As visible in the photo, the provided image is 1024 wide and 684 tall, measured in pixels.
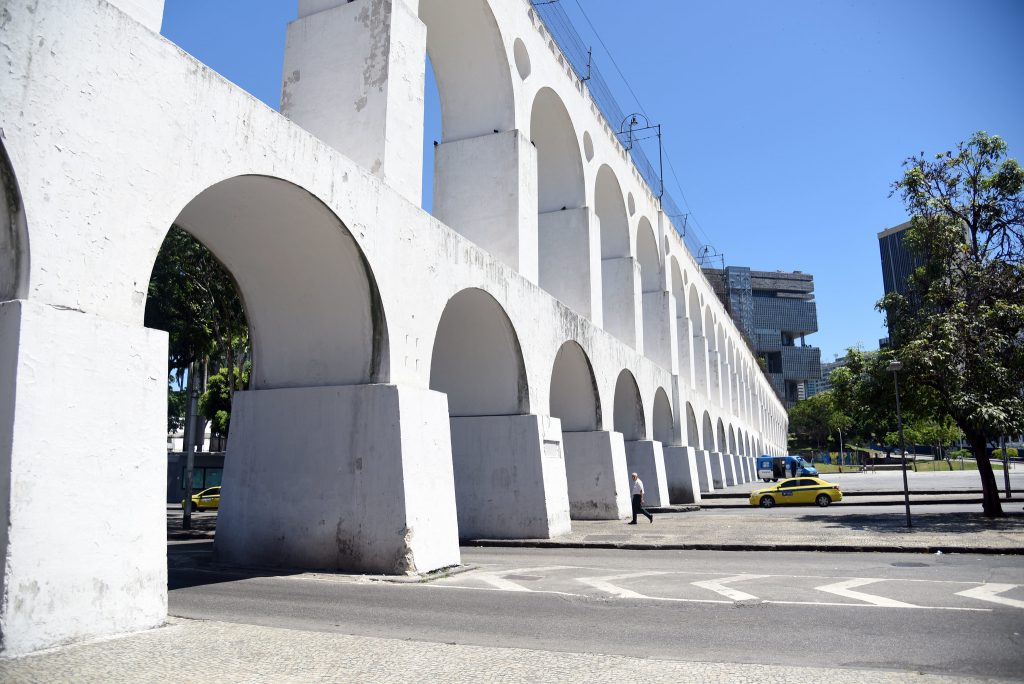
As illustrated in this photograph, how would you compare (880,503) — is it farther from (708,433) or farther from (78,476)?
(78,476)

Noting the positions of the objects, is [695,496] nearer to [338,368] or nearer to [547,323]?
[547,323]

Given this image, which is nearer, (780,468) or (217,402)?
(217,402)

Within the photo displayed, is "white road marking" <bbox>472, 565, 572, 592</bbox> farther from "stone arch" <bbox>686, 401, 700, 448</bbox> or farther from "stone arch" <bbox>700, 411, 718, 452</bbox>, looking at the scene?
"stone arch" <bbox>700, 411, 718, 452</bbox>

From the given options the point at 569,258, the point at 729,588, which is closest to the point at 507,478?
the point at 729,588

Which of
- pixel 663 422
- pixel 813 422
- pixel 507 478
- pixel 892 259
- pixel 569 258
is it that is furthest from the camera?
pixel 813 422

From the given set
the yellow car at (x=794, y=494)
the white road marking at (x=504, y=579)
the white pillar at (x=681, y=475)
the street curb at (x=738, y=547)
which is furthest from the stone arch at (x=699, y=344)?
the white road marking at (x=504, y=579)

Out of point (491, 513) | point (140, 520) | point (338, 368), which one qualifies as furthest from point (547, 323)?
point (140, 520)

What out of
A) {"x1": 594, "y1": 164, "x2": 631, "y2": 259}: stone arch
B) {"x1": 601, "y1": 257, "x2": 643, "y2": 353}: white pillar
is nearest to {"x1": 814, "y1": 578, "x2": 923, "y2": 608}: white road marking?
{"x1": 601, "y1": 257, "x2": 643, "y2": 353}: white pillar

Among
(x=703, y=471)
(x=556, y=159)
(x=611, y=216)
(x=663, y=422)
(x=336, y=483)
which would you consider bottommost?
(x=703, y=471)

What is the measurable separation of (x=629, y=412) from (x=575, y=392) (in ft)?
17.9

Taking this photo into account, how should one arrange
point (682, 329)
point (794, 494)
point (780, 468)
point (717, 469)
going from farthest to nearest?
point (780, 468) < point (717, 469) < point (682, 329) < point (794, 494)

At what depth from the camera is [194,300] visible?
2027cm

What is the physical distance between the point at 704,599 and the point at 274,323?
6.99 m

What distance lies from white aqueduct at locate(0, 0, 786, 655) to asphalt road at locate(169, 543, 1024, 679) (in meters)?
1.26
